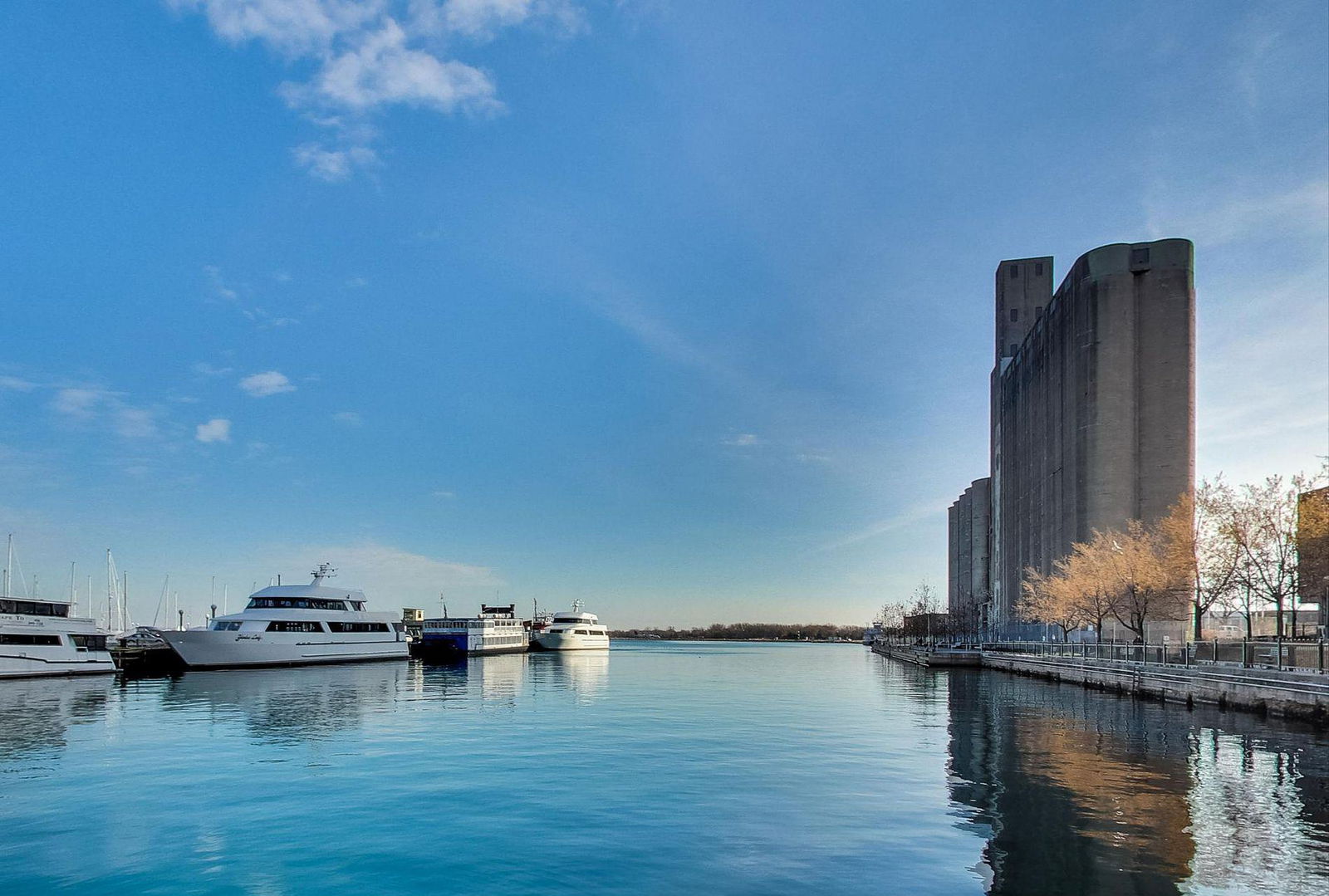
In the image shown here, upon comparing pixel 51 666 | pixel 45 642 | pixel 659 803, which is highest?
pixel 659 803

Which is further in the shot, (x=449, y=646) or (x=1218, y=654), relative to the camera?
(x=449, y=646)

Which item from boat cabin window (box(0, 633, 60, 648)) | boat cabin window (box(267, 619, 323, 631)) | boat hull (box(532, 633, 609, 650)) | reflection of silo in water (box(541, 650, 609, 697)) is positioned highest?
boat cabin window (box(0, 633, 60, 648))

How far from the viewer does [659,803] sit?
19.6 meters

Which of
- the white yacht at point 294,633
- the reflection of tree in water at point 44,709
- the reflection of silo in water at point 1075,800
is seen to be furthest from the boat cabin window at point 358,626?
the reflection of silo in water at point 1075,800

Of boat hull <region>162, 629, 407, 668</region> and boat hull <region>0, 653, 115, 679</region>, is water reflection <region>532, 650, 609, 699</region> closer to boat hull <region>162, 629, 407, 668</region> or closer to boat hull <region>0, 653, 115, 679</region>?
boat hull <region>162, 629, 407, 668</region>

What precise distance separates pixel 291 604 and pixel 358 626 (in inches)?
339

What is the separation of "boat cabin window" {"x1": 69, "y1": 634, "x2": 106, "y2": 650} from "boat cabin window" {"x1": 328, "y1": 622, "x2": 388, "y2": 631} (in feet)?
65.6

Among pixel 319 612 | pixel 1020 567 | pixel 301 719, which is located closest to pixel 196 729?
pixel 301 719

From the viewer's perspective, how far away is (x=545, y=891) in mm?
13625

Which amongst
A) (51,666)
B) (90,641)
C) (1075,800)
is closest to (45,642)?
(51,666)

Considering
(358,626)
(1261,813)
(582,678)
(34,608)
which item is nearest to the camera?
(1261,813)

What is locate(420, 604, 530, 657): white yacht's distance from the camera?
113875 millimetres

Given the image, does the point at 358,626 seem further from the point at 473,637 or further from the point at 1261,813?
the point at 1261,813

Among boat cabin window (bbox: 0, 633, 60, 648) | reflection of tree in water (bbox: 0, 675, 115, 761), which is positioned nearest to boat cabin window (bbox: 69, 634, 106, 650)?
boat cabin window (bbox: 0, 633, 60, 648)
